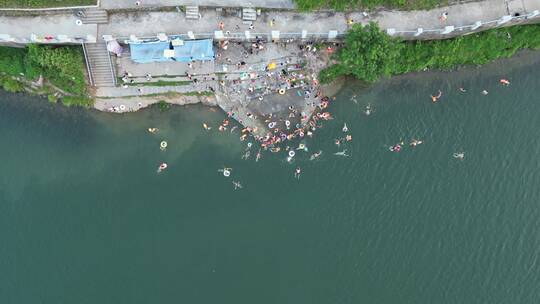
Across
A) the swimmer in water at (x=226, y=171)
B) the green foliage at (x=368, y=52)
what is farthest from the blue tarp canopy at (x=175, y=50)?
the green foliage at (x=368, y=52)

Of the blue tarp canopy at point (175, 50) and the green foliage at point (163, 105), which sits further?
the green foliage at point (163, 105)

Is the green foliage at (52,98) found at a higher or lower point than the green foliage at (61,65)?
lower

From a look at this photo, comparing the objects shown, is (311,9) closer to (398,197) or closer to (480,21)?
(480,21)

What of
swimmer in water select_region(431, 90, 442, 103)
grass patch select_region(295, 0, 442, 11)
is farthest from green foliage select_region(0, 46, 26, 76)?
swimmer in water select_region(431, 90, 442, 103)

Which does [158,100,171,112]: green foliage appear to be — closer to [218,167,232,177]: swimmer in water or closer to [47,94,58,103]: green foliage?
[218,167,232,177]: swimmer in water

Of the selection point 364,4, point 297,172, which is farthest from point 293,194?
point 364,4

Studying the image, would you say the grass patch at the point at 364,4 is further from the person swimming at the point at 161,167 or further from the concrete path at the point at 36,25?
the concrete path at the point at 36,25
